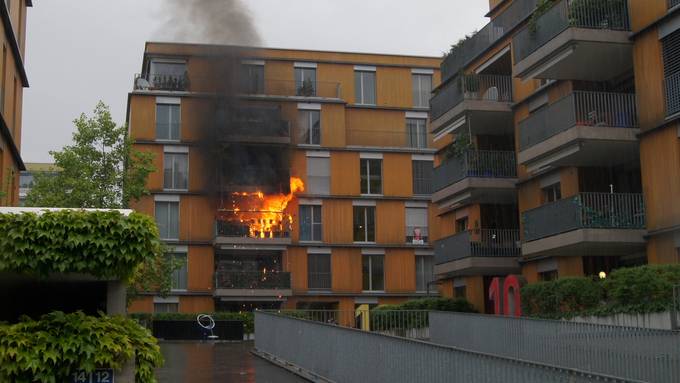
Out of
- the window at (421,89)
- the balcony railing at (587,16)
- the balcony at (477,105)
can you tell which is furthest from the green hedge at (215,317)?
the balcony railing at (587,16)

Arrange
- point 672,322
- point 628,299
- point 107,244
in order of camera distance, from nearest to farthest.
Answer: point 107,244 → point 672,322 → point 628,299

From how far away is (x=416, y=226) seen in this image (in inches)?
2147

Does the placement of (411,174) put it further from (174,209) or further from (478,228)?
(478,228)

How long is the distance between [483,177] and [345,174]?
2234 cm

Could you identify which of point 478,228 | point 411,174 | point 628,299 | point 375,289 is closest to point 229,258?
point 375,289

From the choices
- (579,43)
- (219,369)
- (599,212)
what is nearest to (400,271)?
(599,212)

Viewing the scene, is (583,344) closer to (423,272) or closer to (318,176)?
(318,176)

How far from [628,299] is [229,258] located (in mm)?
33796

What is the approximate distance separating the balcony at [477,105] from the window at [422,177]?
20085 millimetres

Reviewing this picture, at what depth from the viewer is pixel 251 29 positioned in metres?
53.1

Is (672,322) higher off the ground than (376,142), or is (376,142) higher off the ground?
(376,142)

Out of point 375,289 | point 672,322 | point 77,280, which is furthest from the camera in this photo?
point 375,289

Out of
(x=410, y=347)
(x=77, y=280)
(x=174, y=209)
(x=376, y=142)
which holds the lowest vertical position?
(x=410, y=347)

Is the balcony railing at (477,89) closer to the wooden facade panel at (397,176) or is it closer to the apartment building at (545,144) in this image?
the apartment building at (545,144)
